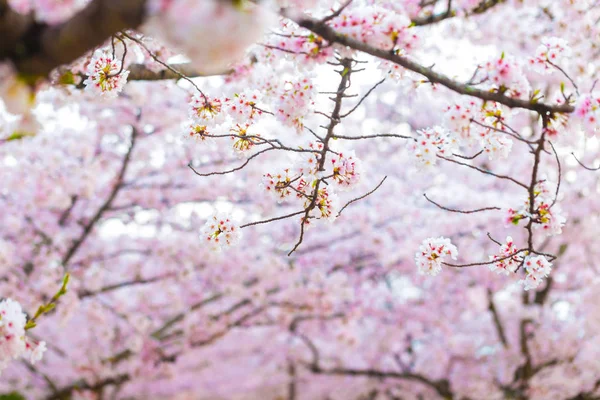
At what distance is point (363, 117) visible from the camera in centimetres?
1111

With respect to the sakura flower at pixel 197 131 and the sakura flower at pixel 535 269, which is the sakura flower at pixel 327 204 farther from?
the sakura flower at pixel 535 269

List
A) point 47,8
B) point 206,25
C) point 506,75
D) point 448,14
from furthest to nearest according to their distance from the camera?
point 448,14 → point 506,75 → point 47,8 → point 206,25

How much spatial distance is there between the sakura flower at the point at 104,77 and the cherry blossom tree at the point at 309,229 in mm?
11

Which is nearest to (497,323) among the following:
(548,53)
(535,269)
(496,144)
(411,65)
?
(535,269)

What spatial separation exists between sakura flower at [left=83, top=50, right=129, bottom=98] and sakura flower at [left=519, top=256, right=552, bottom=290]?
2122mm

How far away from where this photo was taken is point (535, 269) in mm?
2527

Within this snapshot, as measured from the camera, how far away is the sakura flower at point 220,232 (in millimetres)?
2777

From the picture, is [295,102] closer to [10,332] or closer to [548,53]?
[548,53]

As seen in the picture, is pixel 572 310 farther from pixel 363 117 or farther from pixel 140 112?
pixel 140 112

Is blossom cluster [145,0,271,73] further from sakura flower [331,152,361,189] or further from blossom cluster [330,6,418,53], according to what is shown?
sakura flower [331,152,361,189]

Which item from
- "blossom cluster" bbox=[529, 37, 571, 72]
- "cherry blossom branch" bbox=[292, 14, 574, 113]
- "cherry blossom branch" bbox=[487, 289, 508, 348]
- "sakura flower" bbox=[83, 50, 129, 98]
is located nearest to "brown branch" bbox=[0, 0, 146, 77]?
"cherry blossom branch" bbox=[292, 14, 574, 113]

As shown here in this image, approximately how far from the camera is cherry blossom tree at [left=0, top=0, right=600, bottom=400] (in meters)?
2.65

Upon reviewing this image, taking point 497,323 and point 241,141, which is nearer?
point 241,141

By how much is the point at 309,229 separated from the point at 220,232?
1.23 meters
